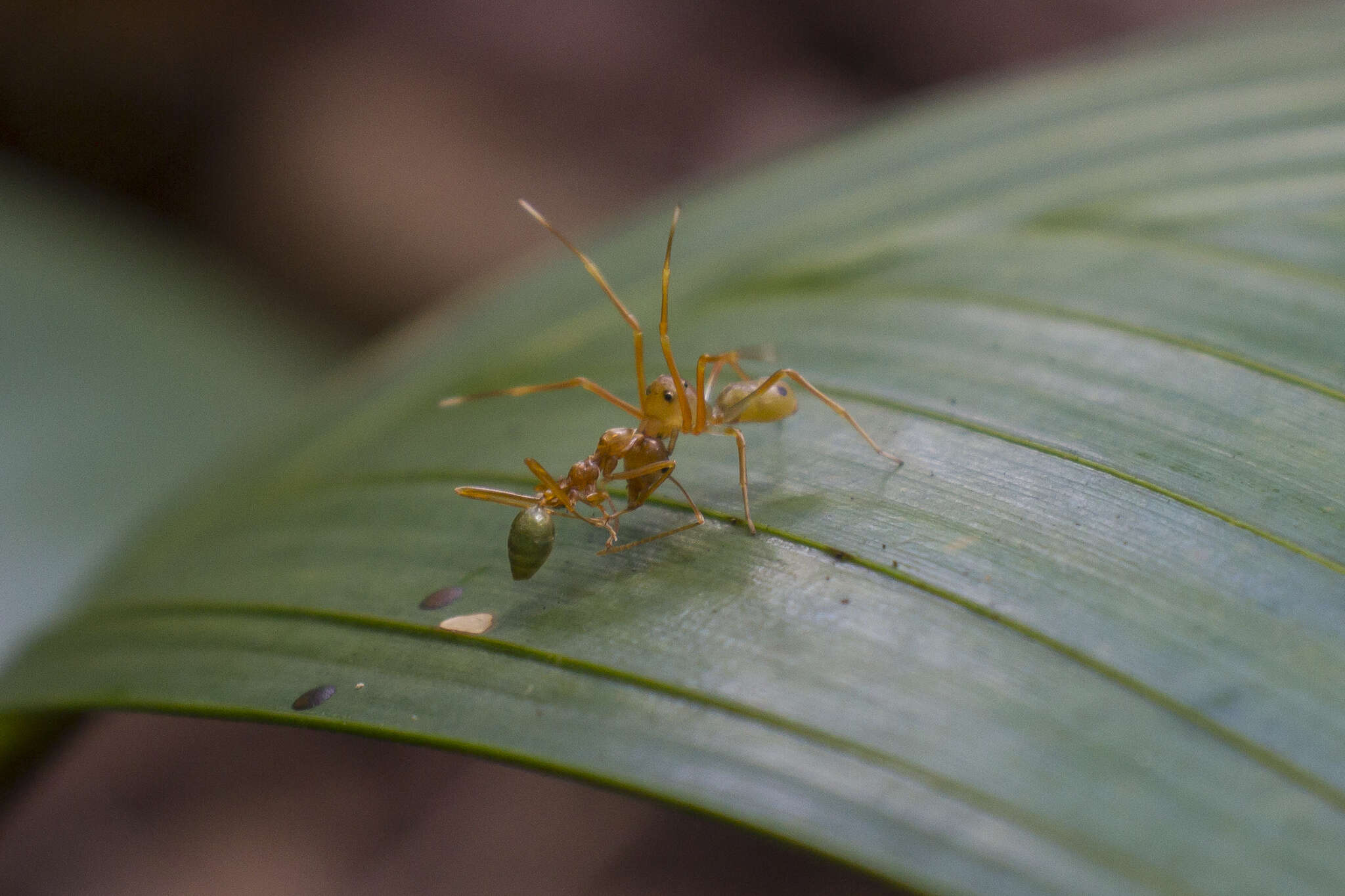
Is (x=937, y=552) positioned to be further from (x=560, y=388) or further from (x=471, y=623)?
(x=560, y=388)

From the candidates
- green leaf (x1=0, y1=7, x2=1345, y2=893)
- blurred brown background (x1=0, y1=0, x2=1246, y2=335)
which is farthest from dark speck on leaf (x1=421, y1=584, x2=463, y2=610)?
blurred brown background (x1=0, y1=0, x2=1246, y2=335)

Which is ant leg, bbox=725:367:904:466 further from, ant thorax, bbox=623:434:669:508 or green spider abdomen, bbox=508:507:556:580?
green spider abdomen, bbox=508:507:556:580

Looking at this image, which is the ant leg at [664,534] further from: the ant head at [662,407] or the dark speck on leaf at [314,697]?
the dark speck on leaf at [314,697]

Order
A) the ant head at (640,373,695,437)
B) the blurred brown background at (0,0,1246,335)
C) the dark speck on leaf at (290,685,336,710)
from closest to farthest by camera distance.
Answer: the dark speck on leaf at (290,685,336,710), the ant head at (640,373,695,437), the blurred brown background at (0,0,1246,335)

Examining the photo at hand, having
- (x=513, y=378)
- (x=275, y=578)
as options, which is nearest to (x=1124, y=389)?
(x=513, y=378)

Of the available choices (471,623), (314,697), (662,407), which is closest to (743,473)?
(662,407)

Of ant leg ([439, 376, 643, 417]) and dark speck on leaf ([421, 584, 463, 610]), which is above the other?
ant leg ([439, 376, 643, 417])
